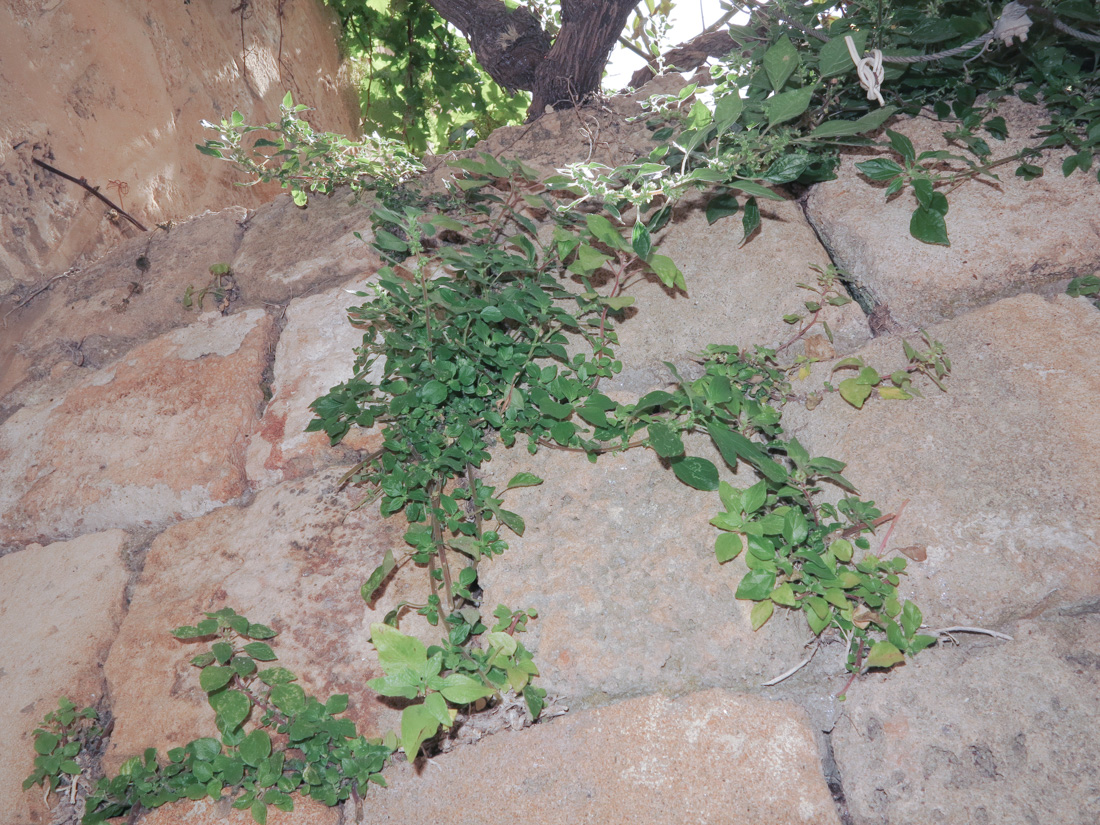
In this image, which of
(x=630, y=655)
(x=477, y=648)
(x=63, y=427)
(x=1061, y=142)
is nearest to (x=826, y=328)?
(x=1061, y=142)

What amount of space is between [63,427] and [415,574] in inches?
45.3

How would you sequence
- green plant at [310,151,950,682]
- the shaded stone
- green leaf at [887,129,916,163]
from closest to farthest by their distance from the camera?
green plant at [310,151,950,682], green leaf at [887,129,916,163], the shaded stone

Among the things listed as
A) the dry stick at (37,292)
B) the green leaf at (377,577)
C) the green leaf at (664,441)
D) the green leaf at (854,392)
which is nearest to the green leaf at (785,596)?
the green leaf at (664,441)

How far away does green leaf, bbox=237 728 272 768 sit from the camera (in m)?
1.00

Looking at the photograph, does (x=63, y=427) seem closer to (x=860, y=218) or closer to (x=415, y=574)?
(x=415, y=574)

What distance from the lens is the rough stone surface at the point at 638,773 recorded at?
3.04 ft

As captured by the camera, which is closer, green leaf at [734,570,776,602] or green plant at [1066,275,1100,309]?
green leaf at [734,570,776,602]

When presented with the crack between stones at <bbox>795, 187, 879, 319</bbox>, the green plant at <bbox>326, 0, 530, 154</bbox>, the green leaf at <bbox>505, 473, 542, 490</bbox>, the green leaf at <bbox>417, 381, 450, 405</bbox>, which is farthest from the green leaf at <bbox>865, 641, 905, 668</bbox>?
the green plant at <bbox>326, 0, 530, 154</bbox>

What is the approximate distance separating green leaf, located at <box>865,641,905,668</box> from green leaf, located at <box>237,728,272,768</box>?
937mm

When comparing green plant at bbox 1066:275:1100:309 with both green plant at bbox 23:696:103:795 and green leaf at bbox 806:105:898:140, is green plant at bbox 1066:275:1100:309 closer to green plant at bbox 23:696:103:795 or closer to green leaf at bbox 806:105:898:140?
green leaf at bbox 806:105:898:140

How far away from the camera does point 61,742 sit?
3.83 feet

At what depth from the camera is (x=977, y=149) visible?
147 centimetres

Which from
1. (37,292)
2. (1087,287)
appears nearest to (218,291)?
(37,292)

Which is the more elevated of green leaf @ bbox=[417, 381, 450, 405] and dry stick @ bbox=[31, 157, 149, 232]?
dry stick @ bbox=[31, 157, 149, 232]
